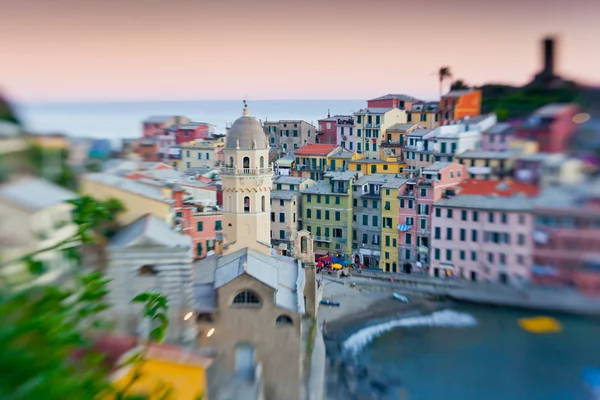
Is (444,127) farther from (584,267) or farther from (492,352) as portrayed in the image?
(584,267)

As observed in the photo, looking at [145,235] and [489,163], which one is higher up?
[489,163]

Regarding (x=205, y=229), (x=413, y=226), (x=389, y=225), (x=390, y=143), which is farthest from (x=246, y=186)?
(x=390, y=143)

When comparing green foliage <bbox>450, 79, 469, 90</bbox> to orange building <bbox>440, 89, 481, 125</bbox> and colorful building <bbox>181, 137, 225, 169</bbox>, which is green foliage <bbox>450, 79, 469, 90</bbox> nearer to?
orange building <bbox>440, 89, 481, 125</bbox>

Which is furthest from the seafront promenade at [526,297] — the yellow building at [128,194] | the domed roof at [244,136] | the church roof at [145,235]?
the domed roof at [244,136]

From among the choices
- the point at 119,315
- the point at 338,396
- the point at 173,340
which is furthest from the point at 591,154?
the point at 338,396

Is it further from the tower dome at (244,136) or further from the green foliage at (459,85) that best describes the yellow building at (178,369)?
the tower dome at (244,136)

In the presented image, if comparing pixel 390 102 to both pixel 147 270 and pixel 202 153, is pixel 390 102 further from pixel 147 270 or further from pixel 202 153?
pixel 147 270
